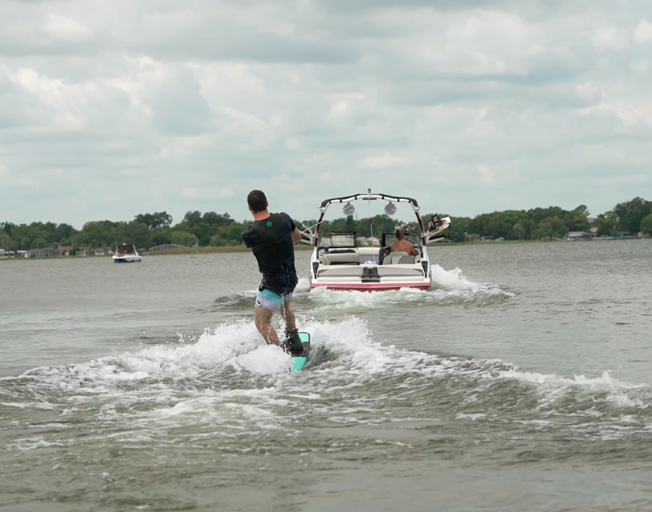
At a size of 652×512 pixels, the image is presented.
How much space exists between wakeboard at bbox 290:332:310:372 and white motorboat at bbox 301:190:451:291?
940cm

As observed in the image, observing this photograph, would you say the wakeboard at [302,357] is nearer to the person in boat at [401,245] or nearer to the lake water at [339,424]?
the lake water at [339,424]

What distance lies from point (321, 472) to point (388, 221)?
25.5 m

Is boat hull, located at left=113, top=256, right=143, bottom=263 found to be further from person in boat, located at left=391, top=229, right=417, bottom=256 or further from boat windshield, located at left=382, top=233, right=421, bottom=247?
person in boat, located at left=391, top=229, right=417, bottom=256

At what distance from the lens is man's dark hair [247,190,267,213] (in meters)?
10.3

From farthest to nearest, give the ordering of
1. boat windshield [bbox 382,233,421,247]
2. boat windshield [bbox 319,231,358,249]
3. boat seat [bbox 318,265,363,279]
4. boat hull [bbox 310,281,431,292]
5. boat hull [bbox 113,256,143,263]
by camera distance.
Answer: boat hull [bbox 113,256,143,263]
boat windshield [bbox 319,231,358,249]
boat windshield [bbox 382,233,421,247]
boat seat [bbox 318,265,363,279]
boat hull [bbox 310,281,431,292]

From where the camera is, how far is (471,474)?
5.69 m

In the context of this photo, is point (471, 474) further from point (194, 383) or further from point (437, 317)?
point (437, 317)

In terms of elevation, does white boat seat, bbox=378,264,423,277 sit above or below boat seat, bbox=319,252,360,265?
below

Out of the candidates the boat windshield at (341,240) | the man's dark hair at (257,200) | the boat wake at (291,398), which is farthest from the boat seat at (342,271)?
the man's dark hair at (257,200)

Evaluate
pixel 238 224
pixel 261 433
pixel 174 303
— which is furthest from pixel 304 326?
pixel 238 224

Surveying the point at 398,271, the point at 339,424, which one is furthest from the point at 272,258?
the point at 398,271

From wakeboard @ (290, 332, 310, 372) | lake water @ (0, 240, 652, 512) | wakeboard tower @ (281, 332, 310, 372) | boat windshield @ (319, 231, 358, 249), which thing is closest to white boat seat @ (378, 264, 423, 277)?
boat windshield @ (319, 231, 358, 249)

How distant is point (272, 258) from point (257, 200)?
70 centimetres

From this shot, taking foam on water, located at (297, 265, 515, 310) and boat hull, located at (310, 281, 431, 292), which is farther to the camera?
boat hull, located at (310, 281, 431, 292)
